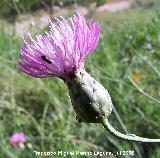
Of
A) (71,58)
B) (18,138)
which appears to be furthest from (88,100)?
(18,138)

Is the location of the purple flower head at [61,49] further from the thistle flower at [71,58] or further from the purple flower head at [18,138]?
the purple flower head at [18,138]

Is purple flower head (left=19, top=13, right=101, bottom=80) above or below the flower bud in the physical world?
above

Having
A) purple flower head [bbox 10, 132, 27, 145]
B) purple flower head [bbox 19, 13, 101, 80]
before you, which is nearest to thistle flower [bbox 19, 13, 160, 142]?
purple flower head [bbox 19, 13, 101, 80]

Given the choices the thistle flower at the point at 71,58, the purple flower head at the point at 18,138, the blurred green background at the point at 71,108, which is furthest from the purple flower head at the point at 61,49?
the purple flower head at the point at 18,138

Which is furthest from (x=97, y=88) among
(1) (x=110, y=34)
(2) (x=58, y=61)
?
(1) (x=110, y=34)

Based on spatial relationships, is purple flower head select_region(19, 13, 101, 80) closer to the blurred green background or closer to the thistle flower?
the thistle flower

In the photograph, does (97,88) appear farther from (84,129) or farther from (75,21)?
(84,129)
